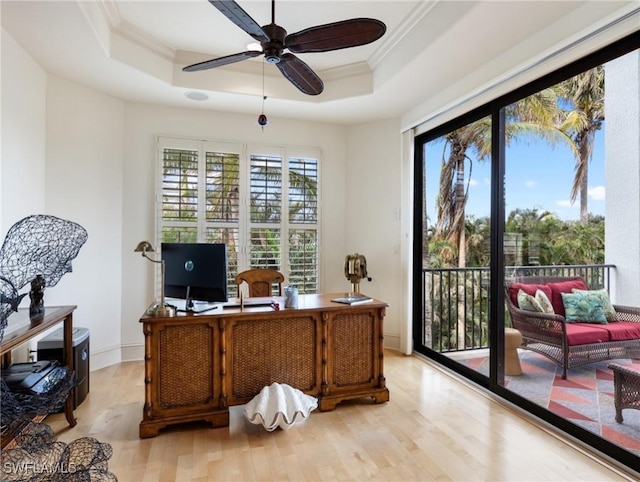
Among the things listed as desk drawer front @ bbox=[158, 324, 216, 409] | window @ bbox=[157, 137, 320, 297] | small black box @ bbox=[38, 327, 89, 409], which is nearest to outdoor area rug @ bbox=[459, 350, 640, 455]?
desk drawer front @ bbox=[158, 324, 216, 409]

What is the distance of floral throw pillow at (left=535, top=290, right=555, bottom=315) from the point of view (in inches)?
106

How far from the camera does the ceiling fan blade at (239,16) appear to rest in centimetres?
164

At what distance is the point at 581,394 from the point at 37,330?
3445 mm

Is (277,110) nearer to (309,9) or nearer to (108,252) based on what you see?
(309,9)

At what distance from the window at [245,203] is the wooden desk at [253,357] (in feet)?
4.98

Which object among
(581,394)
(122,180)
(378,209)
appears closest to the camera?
(581,394)

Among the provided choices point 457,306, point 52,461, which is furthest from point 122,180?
point 457,306

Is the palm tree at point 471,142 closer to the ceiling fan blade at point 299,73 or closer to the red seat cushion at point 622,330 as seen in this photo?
the red seat cushion at point 622,330

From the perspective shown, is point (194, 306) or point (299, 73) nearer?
point (299, 73)

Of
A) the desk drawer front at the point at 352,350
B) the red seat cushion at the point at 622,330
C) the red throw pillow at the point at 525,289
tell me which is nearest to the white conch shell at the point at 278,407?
the desk drawer front at the point at 352,350

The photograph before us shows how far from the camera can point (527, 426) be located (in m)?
2.50

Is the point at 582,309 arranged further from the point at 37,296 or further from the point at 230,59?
the point at 37,296

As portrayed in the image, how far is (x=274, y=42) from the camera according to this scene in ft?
6.68

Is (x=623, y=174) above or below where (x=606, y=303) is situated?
above
